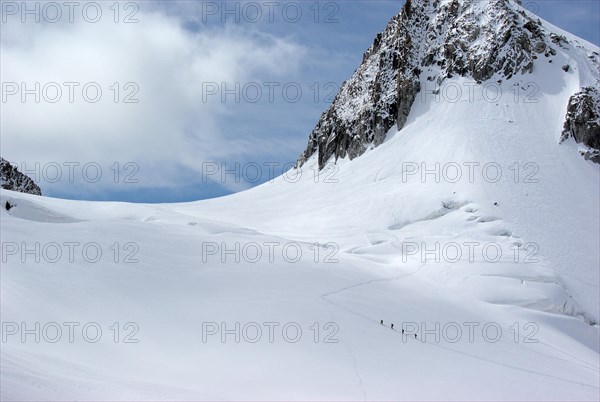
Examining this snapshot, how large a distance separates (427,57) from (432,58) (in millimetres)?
829


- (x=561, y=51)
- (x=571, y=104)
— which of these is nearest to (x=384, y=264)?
(x=571, y=104)

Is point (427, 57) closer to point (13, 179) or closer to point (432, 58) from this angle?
point (432, 58)

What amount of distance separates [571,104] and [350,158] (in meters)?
30.5

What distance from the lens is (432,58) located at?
9000 cm

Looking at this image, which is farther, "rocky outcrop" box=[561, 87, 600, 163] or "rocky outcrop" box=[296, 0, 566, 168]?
"rocky outcrop" box=[296, 0, 566, 168]

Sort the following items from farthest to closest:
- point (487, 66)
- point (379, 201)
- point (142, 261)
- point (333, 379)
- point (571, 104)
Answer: point (487, 66), point (571, 104), point (379, 201), point (142, 261), point (333, 379)

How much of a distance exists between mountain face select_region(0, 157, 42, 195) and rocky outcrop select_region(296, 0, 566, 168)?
85921 mm

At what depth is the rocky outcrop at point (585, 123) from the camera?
69.2 metres

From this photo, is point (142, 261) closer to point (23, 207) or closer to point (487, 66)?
Result: point (23, 207)

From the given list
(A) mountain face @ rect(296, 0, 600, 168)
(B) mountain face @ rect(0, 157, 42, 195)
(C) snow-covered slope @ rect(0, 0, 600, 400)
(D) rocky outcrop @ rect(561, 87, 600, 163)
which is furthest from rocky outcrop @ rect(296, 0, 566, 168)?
(B) mountain face @ rect(0, 157, 42, 195)

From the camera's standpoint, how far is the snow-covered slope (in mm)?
22625

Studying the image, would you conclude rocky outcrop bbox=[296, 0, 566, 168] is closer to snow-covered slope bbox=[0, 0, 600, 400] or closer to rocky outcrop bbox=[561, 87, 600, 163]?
rocky outcrop bbox=[561, 87, 600, 163]

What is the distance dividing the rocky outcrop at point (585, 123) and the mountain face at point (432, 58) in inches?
26.9

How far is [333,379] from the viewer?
23188mm
